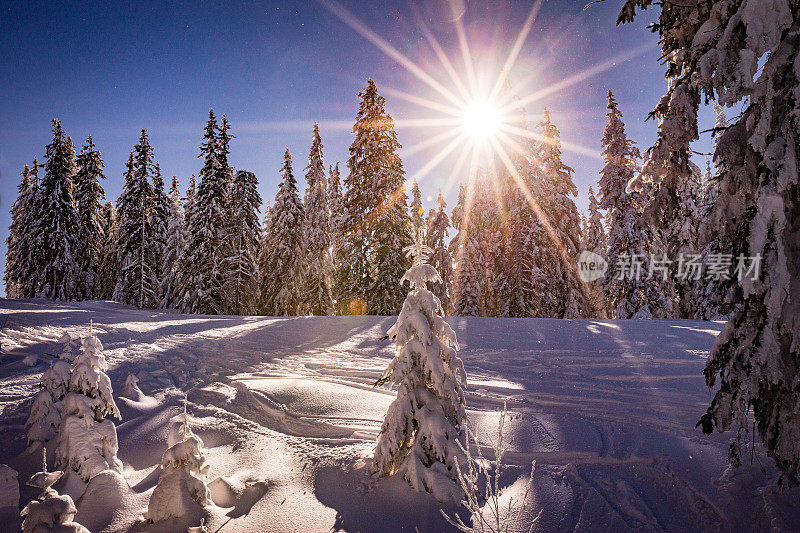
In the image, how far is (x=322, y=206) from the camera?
30375 mm

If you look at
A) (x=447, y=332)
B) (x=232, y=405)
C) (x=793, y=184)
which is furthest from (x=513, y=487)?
(x=232, y=405)

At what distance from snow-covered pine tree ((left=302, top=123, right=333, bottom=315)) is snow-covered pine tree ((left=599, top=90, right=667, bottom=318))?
17745mm

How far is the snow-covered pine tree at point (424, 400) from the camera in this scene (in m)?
4.27

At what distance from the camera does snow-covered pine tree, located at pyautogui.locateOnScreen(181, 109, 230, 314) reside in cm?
2619

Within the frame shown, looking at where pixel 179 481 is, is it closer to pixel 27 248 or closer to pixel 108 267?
pixel 27 248

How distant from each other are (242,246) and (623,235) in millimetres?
24528

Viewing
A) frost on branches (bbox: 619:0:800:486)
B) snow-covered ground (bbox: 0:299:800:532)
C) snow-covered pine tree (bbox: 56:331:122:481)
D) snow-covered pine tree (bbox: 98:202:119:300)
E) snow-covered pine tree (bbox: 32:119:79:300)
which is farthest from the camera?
snow-covered pine tree (bbox: 98:202:119:300)

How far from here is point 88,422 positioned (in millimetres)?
4609

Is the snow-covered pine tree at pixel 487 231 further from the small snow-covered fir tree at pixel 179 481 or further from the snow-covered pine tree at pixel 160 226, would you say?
the snow-covered pine tree at pixel 160 226

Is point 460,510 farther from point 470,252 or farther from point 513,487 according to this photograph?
point 470,252

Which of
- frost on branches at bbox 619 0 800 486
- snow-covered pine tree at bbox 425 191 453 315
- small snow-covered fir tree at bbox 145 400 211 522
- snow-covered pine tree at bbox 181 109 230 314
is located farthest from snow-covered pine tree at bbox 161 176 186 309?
frost on branches at bbox 619 0 800 486

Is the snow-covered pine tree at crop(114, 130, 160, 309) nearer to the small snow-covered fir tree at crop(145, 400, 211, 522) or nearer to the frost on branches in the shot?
the small snow-covered fir tree at crop(145, 400, 211, 522)

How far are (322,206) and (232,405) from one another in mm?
24580

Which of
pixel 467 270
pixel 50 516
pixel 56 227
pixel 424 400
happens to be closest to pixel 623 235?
pixel 467 270
